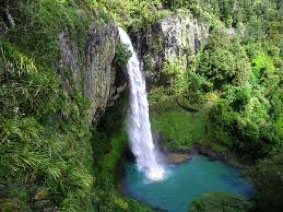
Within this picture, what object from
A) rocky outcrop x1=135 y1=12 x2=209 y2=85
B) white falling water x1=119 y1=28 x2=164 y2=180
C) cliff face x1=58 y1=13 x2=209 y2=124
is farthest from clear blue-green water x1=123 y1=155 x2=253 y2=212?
rocky outcrop x1=135 y1=12 x2=209 y2=85

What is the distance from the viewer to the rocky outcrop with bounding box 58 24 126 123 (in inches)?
699

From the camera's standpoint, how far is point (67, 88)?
55.1 feet

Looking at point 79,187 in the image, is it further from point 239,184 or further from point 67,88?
point 239,184

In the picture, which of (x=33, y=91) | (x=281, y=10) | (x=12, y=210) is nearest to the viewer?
(x=12, y=210)

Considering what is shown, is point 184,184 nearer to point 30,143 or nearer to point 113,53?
point 113,53

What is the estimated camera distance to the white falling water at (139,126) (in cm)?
3117

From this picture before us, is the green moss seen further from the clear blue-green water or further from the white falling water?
the white falling water

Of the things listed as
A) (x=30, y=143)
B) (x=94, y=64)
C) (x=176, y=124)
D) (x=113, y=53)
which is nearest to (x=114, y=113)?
(x=113, y=53)

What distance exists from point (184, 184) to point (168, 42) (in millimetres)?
15340

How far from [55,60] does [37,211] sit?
7.84 meters

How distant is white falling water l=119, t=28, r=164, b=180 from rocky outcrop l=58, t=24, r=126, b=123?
1854 mm

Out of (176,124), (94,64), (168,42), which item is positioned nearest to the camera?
(94,64)

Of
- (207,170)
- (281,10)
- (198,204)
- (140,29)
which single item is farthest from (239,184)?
(281,10)

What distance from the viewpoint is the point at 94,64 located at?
22531 millimetres
